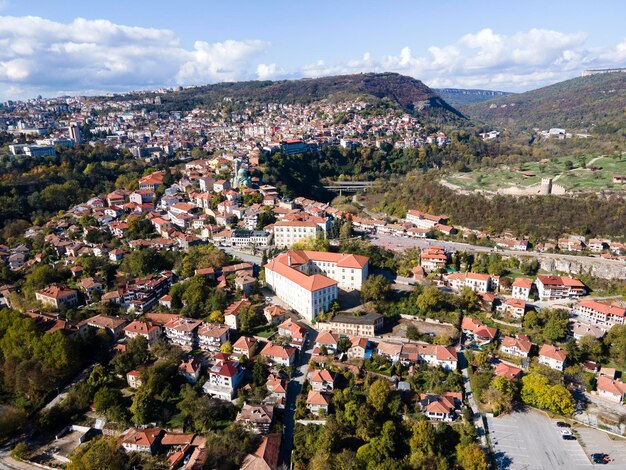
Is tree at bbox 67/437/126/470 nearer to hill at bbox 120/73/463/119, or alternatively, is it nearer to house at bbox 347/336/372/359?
house at bbox 347/336/372/359

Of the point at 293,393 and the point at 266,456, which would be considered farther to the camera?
the point at 293,393

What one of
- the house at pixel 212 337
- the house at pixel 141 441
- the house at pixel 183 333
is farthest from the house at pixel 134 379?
the house at pixel 212 337

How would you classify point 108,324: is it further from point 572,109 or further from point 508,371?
point 572,109

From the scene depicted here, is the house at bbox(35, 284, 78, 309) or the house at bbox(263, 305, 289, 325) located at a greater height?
the house at bbox(35, 284, 78, 309)

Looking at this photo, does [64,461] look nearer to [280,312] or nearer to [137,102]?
[280,312]

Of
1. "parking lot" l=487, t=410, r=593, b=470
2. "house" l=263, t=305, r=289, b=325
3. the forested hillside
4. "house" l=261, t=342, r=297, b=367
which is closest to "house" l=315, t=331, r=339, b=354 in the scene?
"house" l=261, t=342, r=297, b=367

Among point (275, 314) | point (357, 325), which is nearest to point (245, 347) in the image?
point (275, 314)

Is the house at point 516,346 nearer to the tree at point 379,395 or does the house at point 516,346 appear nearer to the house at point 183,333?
the tree at point 379,395
